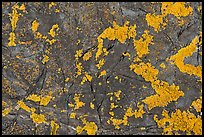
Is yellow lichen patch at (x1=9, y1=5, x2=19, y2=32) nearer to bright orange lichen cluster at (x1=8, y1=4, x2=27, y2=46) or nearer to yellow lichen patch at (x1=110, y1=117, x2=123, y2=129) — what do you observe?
bright orange lichen cluster at (x1=8, y1=4, x2=27, y2=46)

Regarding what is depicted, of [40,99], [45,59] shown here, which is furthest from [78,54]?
[40,99]

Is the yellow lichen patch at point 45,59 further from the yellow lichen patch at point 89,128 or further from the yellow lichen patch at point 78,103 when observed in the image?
the yellow lichen patch at point 89,128

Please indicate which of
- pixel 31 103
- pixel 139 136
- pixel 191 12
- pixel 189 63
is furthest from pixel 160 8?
pixel 31 103

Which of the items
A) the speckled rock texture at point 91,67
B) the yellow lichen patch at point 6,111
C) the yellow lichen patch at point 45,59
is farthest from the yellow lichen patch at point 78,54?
the yellow lichen patch at point 6,111

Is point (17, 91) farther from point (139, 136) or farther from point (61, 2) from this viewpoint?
point (139, 136)

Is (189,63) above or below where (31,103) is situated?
above

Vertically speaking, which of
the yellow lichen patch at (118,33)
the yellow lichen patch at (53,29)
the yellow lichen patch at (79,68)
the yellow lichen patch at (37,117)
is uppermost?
the yellow lichen patch at (53,29)

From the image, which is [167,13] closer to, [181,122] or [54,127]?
[181,122]
